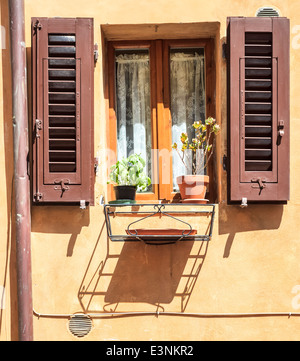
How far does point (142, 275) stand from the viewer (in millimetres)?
5301

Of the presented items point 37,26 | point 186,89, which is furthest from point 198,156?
point 37,26

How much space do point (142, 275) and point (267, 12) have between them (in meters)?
2.34

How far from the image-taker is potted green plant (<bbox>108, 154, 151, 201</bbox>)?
210 inches

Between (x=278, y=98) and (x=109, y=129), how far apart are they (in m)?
1.44

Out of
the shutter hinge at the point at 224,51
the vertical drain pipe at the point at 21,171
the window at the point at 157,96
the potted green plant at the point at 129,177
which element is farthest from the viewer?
the window at the point at 157,96

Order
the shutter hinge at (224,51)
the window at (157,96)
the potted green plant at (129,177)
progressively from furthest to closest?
the window at (157,96), the shutter hinge at (224,51), the potted green plant at (129,177)

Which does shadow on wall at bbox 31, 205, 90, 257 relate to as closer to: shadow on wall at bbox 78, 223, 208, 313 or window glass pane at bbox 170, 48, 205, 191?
shadow on wall at bbox 78, 223, 208, 313

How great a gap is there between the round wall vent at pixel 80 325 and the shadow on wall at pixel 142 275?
2.8 inches

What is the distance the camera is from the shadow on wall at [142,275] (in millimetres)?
5285

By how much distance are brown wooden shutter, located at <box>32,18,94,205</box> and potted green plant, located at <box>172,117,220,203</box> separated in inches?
29.1

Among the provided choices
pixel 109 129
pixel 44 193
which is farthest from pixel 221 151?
pixel 44 193

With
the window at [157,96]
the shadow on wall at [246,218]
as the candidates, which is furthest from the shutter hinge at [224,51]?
the shadow on wall at [246,218]

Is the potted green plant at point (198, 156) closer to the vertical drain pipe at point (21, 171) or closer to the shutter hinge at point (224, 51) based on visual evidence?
the shutter hinge at point (224, 51)
